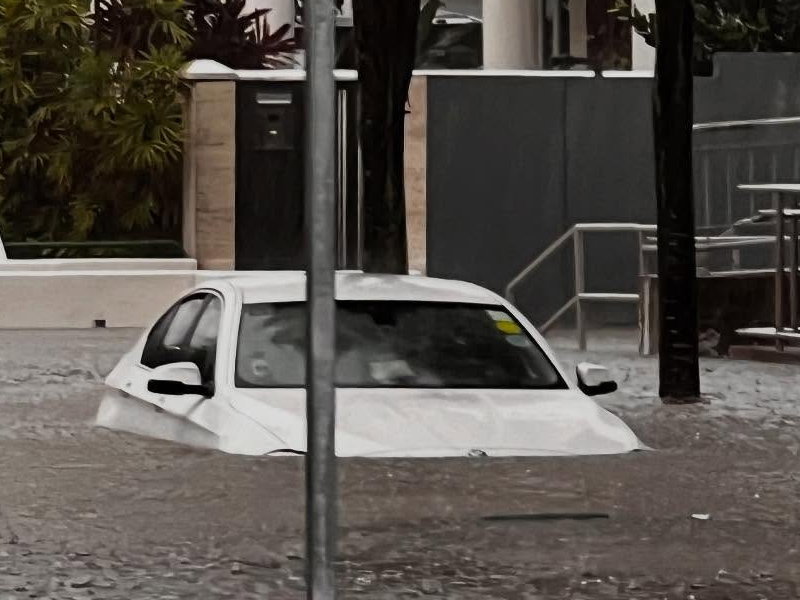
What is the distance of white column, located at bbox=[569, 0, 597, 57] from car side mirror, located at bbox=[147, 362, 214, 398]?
28305 mm

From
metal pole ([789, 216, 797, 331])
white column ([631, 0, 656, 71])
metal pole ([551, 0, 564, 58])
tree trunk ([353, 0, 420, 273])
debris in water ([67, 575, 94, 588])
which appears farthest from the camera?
metal pole ([551, 0, 564, 58])

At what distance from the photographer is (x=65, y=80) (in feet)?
95.7

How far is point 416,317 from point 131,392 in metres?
1.67

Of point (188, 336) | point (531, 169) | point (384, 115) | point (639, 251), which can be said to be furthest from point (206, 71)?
point (188, 336)

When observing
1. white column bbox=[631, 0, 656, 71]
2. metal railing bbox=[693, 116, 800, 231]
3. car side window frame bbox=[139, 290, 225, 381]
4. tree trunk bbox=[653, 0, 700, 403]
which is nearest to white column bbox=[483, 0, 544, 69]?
white column bbox=[631, 0, 656, 71]

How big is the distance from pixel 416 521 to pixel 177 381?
155 cm

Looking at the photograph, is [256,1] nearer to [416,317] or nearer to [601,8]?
[601,8]

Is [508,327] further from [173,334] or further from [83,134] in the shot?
[83,134]

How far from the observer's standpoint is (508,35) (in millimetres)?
34938

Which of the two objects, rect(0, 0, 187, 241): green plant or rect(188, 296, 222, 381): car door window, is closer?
rect(188, 296, 222, 381): car door window

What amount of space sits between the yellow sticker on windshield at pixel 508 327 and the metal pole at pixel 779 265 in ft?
30.4

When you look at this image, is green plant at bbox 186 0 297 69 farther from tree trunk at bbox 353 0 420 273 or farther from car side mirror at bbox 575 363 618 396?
car side mirror at bbox 575 363 618 396

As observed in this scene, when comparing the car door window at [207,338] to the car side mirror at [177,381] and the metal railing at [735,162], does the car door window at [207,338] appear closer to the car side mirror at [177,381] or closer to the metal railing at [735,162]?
the car side mirror at [177,381]

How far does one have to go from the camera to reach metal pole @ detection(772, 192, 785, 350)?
21797 mm
